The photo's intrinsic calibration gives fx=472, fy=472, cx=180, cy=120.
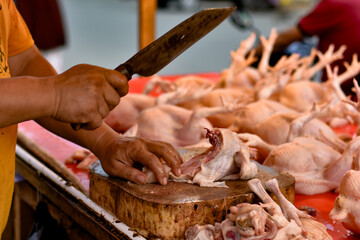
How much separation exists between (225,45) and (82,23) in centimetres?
365

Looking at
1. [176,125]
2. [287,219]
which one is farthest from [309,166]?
[176,125]

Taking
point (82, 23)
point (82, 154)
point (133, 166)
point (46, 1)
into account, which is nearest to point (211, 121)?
point (82, 154)

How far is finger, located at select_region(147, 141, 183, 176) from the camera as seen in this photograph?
1.64m

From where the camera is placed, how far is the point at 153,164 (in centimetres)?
160

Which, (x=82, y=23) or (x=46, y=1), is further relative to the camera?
(x=82, y=23)

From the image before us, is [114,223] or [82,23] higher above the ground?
[114,223]

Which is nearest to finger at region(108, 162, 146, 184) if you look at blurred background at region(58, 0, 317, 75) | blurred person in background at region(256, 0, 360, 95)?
blurred person in background at region(256, 0, 360, 95)

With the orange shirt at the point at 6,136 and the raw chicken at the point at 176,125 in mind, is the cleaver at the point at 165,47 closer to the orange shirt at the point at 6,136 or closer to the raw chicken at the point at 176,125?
the orange shirt at the point at 6,136

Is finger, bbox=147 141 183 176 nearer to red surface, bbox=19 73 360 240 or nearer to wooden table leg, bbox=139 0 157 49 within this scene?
red surface, bbox=19 73 360 240

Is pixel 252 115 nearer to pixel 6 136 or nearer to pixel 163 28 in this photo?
pixel 6 136

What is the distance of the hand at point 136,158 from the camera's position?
5.27 feet

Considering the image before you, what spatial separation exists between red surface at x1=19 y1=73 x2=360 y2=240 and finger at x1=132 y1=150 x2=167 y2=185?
0.50 metres

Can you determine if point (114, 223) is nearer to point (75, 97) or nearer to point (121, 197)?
point (121, 197)

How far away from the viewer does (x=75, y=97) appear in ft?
4.08
